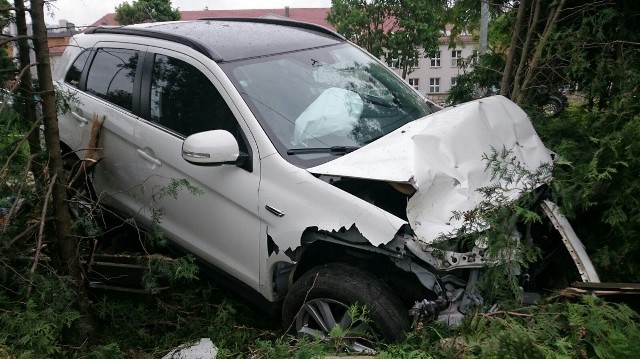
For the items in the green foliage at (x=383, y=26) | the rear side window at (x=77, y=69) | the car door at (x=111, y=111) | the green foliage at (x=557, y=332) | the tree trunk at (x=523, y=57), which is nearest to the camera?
the green foliage at (x=557, y=332)

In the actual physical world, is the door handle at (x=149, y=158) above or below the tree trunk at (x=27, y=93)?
below

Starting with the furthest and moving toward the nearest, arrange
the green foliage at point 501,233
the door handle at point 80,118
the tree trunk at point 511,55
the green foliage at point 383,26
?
1. the green foliage at point 383,26
2. the tree trunk at point 511,55
3. the door handle at point 80,118
4. the green foliage at point 501,233

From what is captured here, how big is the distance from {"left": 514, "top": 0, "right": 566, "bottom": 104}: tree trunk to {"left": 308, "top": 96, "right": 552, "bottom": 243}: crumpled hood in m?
1.05

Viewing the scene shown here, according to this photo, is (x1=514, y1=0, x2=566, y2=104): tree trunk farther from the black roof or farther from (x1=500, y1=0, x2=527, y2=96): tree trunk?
the black roof

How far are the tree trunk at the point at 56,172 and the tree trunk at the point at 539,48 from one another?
3621mm

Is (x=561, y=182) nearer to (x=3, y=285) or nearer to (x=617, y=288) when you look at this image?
(x=617, y=288)

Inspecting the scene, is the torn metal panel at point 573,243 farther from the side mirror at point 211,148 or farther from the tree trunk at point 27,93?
the tree trunk at point 27,93

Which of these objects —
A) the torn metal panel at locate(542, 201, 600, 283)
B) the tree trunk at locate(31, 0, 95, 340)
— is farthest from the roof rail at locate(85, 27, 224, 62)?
the torn metal panel at locate(542, 201, 600, 283)

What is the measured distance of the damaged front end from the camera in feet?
10.2

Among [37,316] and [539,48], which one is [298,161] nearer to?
A: [37,316]

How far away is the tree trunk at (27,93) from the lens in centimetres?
369

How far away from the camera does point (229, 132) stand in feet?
12.1

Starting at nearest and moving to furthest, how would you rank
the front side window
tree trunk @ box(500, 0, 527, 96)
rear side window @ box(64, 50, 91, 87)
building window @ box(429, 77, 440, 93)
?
the front side window
rear side window @ box(64, 50, 91, 87)
tree trunk @ box(500, 0, 527, 96)
building window @ box(429, 77, 440, 93)

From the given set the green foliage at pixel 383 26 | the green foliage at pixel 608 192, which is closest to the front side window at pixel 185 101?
the green foliage at pixel 608 192
